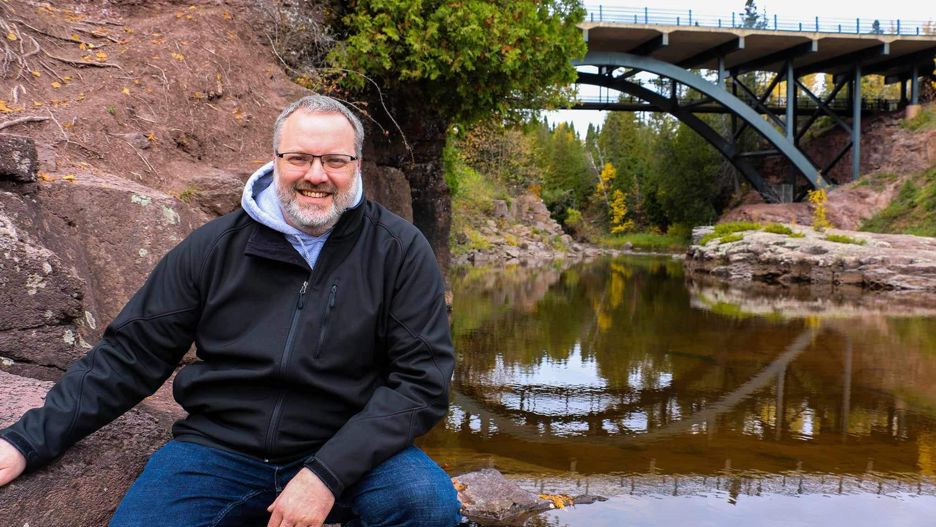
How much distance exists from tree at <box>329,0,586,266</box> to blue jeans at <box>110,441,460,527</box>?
239 inches

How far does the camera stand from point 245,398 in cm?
211

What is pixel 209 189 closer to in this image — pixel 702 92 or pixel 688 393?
pixel 688 393

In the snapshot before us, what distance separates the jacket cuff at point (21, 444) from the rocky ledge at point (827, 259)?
61.6 ft

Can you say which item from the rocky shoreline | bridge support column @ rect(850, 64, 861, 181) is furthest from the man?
bridge support column @ rect(850, 64, 861, 181)

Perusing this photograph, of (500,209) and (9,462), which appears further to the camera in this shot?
(500,209)

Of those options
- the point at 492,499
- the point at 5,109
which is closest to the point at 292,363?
the point at 492,499

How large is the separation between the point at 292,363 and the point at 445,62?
6423 millimetres

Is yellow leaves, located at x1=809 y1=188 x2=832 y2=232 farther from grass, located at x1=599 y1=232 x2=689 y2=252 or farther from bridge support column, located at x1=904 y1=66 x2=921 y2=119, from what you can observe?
grass, located at x1=599 y1=232 x2=689 y2=252

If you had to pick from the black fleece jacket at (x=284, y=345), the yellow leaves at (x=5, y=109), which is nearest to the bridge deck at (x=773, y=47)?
the yellow leaves at (x=5, y=109)

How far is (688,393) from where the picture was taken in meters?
6.43

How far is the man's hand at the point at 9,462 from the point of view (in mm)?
1824

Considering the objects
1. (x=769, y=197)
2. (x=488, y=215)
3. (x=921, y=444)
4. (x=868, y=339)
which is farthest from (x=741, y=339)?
(x=769, y=197)

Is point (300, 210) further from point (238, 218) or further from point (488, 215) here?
point (488, 215)

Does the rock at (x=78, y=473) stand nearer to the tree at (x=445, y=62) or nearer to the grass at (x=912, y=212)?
the tree at (x=445, y=62)
